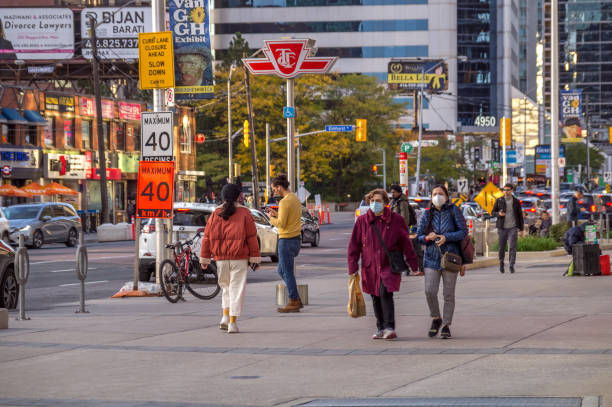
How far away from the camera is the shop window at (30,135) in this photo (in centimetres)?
5606

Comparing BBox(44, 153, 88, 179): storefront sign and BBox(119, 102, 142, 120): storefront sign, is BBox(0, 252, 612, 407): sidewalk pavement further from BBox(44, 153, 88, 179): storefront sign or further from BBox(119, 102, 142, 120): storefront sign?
BBox(119, 102, 142, 120): storefront sign

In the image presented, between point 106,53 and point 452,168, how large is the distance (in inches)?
1761

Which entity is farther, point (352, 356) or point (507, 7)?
point (507, 7)

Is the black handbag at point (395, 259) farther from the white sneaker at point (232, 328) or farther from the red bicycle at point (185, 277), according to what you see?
the red bicycle at point (185, 277)

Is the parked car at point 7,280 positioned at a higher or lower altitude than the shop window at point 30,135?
lower

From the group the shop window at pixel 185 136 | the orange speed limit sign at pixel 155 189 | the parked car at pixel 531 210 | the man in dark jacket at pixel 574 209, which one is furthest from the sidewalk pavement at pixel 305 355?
the shop window at pixel 185 136

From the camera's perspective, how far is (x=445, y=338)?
1283 centimetres

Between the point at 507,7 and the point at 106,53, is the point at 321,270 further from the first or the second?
the point at 507,7

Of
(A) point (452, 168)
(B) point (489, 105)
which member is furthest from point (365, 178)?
(B) point (489, 105)

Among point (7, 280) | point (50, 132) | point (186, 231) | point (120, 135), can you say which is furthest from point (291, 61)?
point (120, 135)

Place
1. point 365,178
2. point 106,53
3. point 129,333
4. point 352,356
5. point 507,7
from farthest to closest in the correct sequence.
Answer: point 507,7, point 365,178, point 106,53, point 129,333, point 352,356

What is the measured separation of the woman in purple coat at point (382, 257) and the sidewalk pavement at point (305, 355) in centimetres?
37

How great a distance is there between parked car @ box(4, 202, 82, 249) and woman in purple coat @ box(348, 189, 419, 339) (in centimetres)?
2785

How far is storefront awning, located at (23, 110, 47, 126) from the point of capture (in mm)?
55062
